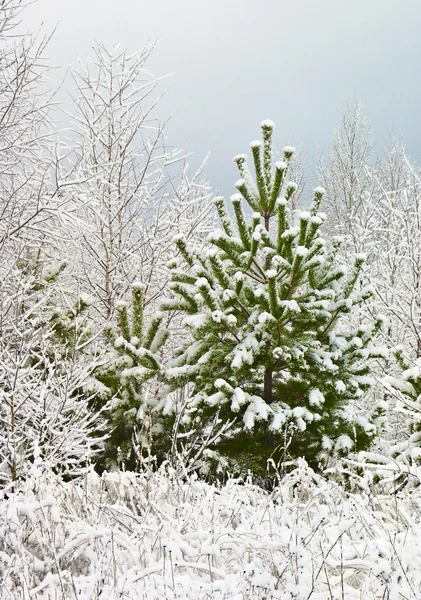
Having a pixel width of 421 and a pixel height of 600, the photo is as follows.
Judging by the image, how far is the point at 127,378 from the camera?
22.5ft

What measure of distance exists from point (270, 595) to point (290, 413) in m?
4.15

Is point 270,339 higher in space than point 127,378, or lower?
higher

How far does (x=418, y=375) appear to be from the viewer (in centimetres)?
521

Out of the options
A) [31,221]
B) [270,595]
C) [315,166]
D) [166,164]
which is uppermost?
[315,166]

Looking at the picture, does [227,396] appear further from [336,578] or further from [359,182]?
[359,182]

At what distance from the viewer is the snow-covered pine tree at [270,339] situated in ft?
20.4

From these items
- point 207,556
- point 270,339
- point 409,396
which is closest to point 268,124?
point 270,339

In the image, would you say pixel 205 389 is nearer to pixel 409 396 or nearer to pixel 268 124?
pixel 409 396

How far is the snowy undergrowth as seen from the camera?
2.22 meters

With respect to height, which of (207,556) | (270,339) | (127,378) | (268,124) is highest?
(268,124)

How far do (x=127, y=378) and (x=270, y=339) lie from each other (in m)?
1.98

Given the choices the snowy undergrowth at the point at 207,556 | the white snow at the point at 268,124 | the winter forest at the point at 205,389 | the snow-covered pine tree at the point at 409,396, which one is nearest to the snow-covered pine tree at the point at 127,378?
the winter forest at the point at 205,389

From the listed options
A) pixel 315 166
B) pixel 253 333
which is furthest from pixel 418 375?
pixel 315 166

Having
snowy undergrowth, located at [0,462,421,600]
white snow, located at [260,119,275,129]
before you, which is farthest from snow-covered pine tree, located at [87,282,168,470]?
snowy undergrowth, located at [0,462,421,600]
